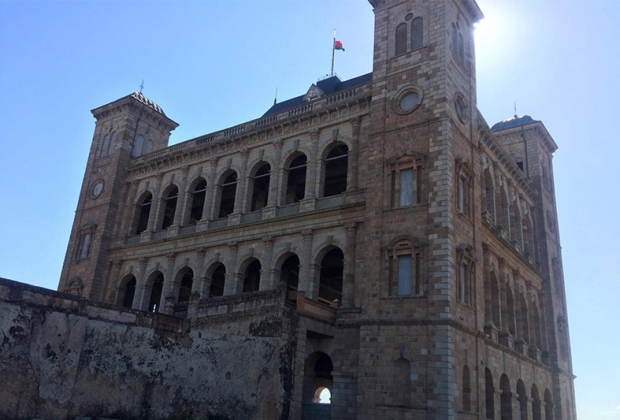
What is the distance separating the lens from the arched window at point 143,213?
37000mm

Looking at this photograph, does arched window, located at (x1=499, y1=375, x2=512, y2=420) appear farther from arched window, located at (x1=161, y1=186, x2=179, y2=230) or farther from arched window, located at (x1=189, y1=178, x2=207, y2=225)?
arched window, located at (x1=161, y1=186, x2=179, y2=230)

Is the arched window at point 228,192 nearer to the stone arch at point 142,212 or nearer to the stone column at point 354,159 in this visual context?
the stone arch at point 142,212

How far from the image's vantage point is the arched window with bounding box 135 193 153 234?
37.0 metres

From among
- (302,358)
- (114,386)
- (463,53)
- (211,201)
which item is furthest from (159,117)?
(114,386)

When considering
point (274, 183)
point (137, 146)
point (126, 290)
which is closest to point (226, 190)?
point (274, 183)

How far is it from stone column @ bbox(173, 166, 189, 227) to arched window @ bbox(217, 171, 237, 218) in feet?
6.95

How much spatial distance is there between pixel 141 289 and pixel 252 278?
22.8ft

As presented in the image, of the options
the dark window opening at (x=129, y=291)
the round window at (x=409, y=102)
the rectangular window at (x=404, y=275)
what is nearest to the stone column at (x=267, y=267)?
the rectangular window at (x=404, y=275)

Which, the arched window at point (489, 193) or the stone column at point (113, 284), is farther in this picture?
the stone column at point (113, 284)

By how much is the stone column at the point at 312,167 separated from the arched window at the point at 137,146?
1576cm

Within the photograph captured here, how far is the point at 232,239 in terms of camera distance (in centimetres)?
3025

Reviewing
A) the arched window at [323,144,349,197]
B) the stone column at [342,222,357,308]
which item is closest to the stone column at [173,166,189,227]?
the arched window at [323,144,349,197]

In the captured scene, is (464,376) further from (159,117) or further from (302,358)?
(159,117)

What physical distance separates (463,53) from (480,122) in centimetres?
362
